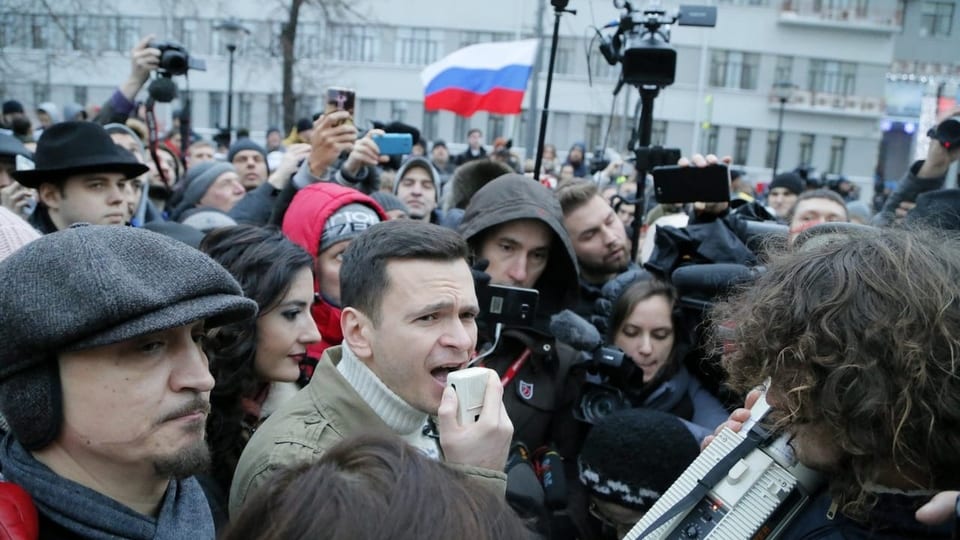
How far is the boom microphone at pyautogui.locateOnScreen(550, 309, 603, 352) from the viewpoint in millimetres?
3389

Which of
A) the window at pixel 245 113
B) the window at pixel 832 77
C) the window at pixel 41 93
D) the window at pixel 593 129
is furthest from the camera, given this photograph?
the window at pixel 832 77

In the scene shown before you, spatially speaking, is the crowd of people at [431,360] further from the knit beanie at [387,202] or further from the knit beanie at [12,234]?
the knit beanie at [387,202]

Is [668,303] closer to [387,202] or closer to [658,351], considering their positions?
[658,351]

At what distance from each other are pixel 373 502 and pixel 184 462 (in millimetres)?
849

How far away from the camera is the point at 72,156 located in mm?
3436

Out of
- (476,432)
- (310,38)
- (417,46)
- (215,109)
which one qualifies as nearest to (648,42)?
(476,432)

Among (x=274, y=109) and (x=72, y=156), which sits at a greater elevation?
(x=274, y=109)

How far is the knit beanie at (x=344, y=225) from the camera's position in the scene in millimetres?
3457

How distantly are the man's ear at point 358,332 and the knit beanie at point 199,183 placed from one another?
11.7 feet

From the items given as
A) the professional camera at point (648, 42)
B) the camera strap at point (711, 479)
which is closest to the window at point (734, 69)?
the professional camera at point (648, 42)

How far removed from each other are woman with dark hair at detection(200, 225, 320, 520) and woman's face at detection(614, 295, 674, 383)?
1.42 meters

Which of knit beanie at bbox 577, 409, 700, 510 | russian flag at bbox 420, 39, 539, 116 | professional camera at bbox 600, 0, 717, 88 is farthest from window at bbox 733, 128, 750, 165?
knit beanie at bbox 577, 409, 700, 510

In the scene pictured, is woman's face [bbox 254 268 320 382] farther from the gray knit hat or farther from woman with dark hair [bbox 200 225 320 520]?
the gray knit hat

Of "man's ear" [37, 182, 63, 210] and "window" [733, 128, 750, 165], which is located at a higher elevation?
"window" [733, 128, 750, 165]
